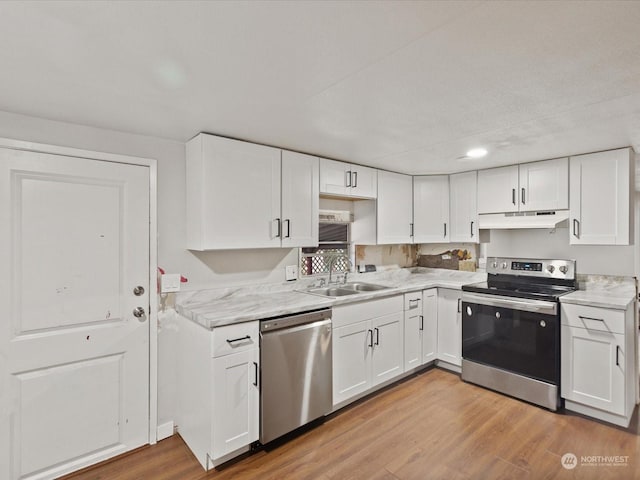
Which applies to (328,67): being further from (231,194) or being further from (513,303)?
(513,303)

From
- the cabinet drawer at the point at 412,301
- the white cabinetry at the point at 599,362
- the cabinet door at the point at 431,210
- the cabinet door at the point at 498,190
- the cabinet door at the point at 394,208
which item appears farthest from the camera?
the cabinet door at the point at 431,210

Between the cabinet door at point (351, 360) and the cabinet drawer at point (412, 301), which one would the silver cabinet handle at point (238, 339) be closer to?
the cabinet door at point (351, 360)

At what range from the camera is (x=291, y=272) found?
312 centimetres

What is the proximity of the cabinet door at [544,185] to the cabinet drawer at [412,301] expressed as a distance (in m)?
1.33

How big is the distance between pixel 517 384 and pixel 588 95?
2.34 meters

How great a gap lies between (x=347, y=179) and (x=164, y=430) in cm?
257

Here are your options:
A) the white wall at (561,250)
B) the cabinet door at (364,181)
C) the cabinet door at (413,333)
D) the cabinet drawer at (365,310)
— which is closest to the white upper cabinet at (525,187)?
the white wall at (561,250)

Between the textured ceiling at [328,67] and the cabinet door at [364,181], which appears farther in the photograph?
the cabinet door at [364,181]

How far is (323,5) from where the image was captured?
1088mm

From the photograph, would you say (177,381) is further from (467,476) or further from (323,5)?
(323,5)

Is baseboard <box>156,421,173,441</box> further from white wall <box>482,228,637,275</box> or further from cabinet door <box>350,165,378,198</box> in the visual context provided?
white wall <box>482,228,637,275</box>

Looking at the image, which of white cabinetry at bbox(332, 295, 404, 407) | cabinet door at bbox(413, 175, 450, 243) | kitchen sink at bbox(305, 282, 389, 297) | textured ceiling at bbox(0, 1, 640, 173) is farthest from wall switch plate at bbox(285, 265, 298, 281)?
cabinet door at bbox(413, 175, 450, 243)

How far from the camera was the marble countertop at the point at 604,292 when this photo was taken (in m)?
2.54

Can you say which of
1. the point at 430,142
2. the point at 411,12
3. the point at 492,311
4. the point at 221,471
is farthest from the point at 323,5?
the point at 492,311
